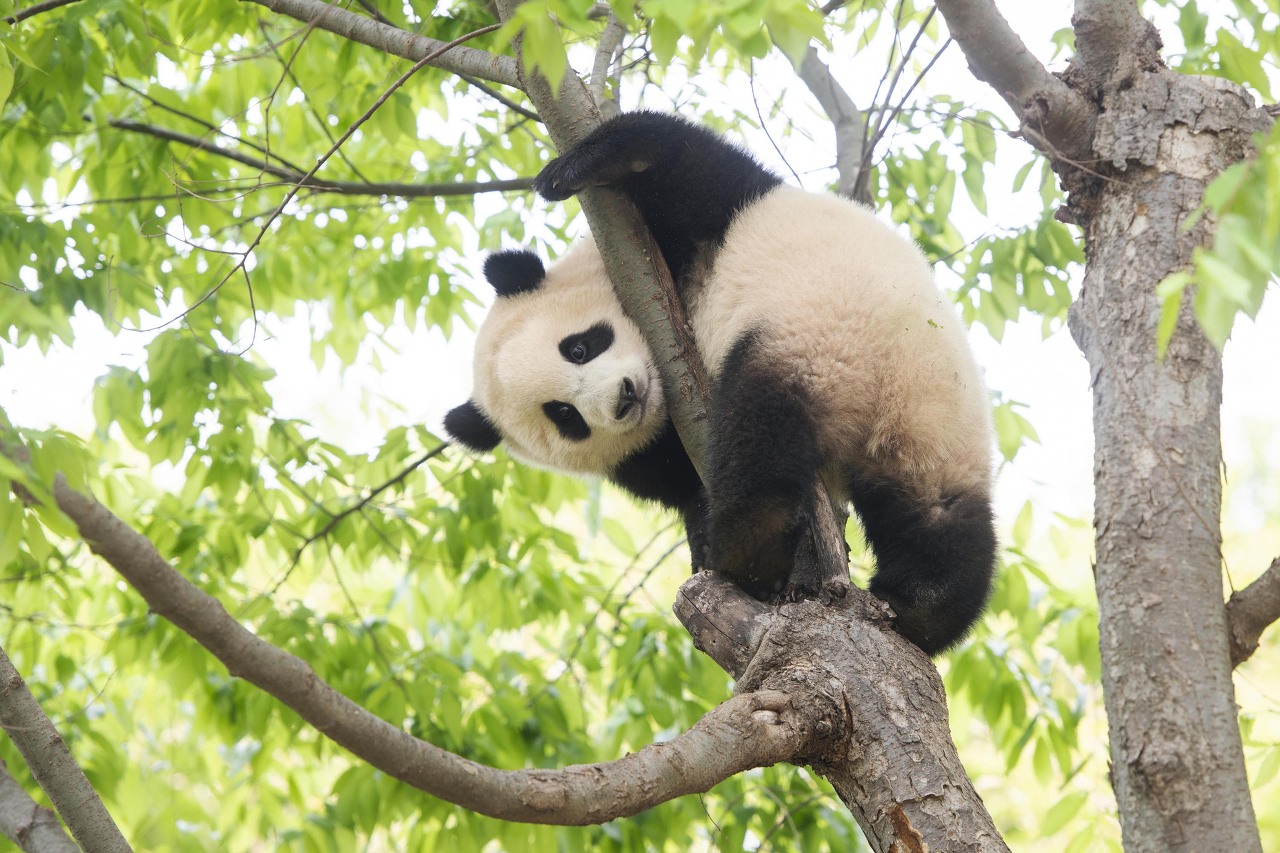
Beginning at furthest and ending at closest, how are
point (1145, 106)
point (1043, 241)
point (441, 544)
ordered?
point (441, 544)
point (1043, 241)
point (1145, 106)

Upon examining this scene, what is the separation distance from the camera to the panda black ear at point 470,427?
3.87m

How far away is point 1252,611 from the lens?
2.19 meters

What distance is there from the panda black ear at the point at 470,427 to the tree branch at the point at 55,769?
1956 mm

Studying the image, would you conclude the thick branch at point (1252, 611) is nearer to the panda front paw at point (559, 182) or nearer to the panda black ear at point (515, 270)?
the panda front paw at point (559, 182)

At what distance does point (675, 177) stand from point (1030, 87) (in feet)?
3.34

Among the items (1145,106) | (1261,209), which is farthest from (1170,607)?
(1145,106)

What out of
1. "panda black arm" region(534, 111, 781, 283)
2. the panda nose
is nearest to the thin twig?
the panda nose

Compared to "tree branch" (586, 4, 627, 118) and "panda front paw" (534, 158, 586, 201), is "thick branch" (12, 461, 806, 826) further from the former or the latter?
"tree branch" (586, 4, 627, 118)

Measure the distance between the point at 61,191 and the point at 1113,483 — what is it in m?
4.86

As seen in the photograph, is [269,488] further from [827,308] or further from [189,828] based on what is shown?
[827,308]

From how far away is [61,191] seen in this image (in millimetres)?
5059

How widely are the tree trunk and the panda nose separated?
1.25m

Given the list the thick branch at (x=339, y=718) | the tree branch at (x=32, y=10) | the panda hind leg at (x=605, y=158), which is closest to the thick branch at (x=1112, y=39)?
the panda hind leg at (x=605, y=158)

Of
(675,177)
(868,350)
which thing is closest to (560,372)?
(675,177)
